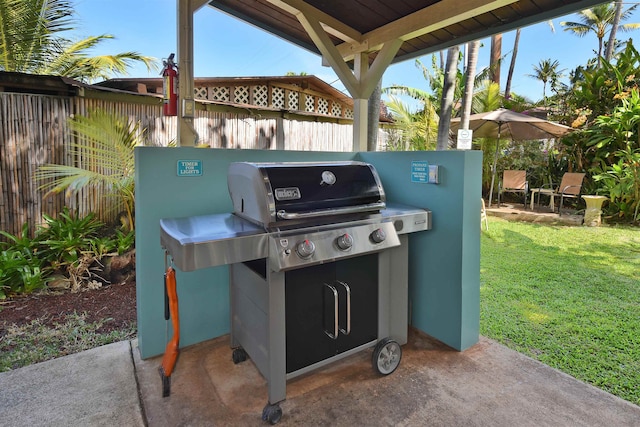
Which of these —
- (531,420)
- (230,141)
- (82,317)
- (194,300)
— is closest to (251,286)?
(194,300)

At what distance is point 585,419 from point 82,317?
11.4 feet

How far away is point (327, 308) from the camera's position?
77.5 inches

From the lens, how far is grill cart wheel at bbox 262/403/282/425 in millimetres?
1746

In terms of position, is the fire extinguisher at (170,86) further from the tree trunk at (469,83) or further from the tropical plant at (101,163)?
the tree trunk at (469,83)

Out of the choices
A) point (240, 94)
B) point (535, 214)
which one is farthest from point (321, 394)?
point (240, 94)

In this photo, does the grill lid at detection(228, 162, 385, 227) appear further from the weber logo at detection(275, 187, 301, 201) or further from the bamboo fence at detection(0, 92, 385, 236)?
the bamboo fence at detection(0, 92, 385, 236)

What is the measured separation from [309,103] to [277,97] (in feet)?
3.25

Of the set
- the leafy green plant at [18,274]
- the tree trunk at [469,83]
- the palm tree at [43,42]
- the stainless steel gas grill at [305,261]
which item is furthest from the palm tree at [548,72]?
the leafy green plant at [18,274]

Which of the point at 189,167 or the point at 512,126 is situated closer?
the point at 189,167

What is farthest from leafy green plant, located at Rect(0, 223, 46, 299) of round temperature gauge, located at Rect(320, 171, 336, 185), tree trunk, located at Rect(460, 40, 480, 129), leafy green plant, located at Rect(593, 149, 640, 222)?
leafy green plant, located at Rect(593, 149, 640, 222)

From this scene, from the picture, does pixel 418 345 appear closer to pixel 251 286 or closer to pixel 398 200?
pixel 398 200

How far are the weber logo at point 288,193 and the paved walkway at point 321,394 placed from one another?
3.52 ft

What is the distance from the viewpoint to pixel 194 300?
2438 mm

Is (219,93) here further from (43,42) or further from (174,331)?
(174,331)
